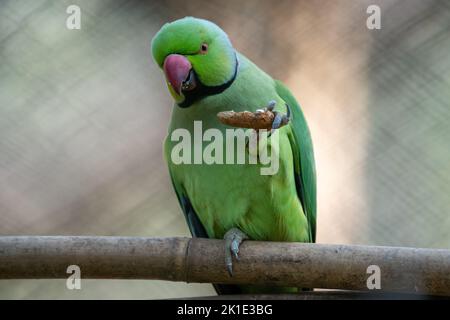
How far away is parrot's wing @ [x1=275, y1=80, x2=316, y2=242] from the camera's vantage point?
1.59 m

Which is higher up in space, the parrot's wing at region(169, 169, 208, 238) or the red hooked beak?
the red hooked beak

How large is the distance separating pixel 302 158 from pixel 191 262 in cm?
47

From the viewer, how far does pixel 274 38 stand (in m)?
1.82

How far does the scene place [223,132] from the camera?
1.47 meters

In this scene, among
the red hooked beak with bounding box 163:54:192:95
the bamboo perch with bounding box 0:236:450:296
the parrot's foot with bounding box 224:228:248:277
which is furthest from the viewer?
the red hooked beak with bounding box 163:54:192:95

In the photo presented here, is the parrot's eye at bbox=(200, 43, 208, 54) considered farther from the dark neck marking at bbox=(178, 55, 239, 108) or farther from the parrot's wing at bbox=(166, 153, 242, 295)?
the parrot's wing at bbox=(166, 153, 242, 295)

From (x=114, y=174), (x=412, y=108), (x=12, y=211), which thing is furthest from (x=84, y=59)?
(x=412, y=108)

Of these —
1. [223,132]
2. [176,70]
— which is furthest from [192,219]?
[176,70]

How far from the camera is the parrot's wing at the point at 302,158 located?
5.21ft

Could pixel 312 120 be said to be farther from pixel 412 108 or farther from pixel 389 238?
pixel 389 238

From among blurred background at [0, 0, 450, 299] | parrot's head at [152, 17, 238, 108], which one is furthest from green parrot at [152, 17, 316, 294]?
blurred background at [0, 0, 450, 299]

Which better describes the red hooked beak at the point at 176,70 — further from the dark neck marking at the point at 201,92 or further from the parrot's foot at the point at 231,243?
the parrot's foot at the point at 231,243

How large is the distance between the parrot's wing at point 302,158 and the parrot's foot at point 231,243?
24cm
